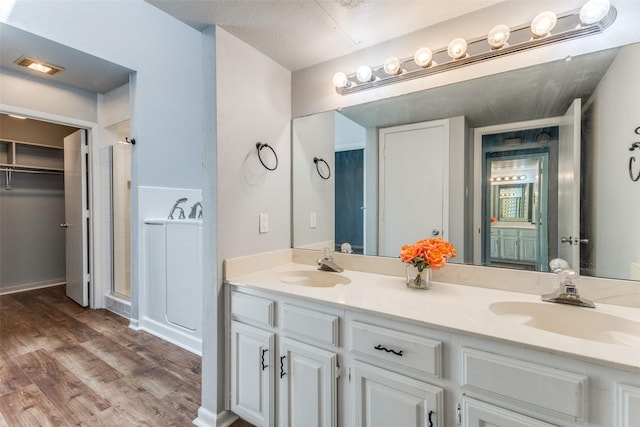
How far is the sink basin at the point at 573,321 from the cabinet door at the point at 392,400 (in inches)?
17.0

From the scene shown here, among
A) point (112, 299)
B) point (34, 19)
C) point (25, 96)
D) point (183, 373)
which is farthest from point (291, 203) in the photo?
point (25, 96)

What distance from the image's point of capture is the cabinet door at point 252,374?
140 centimetres

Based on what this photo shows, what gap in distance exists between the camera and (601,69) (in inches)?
47.3

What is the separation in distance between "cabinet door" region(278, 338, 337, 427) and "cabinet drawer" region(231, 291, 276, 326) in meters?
0.13

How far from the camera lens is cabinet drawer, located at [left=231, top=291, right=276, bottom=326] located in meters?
1.39

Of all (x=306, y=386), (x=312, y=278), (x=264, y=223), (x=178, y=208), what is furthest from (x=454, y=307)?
A: (x=178, y=208)

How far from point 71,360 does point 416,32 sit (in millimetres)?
3325

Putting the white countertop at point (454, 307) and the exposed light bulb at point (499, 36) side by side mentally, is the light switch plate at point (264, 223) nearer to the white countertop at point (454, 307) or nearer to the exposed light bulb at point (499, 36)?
the white countertop at point (454, 307)

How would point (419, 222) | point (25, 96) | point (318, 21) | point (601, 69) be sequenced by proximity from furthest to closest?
1. point (25, 96)
2. point (419, 222)
3. point (318, 21)
4. point (601, 69)

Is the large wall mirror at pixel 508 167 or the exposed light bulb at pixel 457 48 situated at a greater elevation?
the exposed light bulb at pixel 457 48

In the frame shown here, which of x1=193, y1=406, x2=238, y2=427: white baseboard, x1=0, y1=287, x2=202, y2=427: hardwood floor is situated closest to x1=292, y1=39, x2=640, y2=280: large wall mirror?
x1=193, y1=406, x2=238, y2=427: white baseboard

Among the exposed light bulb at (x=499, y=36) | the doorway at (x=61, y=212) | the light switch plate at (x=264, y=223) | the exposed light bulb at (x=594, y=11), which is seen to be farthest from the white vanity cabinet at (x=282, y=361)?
the doorway at (x=61, y=212)

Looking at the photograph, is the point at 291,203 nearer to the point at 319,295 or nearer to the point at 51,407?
the point at 319,295

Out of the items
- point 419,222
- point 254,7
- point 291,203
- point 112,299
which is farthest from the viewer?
point 112,299
